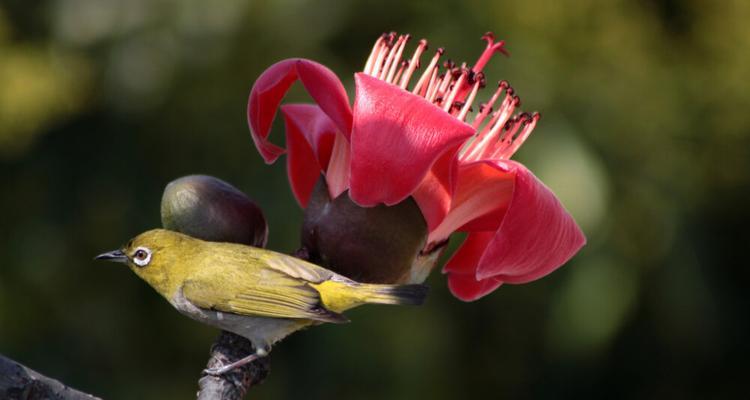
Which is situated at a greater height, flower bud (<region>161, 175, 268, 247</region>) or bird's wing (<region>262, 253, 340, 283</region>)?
flower bud (<region>161, 175, 268, 247</region>)

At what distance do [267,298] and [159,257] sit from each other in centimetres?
18

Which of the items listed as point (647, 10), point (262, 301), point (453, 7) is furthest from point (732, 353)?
point (262, 301)

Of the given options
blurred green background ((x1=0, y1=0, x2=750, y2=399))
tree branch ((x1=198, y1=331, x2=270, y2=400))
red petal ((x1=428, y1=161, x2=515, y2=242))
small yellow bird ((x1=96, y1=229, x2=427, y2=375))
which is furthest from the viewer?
blurred green background ((x1=0, y1=0, x2=750, y2=399))

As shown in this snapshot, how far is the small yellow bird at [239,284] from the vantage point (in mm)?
1563

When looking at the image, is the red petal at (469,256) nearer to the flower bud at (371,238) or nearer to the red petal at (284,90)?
the flower bud at (371,238)

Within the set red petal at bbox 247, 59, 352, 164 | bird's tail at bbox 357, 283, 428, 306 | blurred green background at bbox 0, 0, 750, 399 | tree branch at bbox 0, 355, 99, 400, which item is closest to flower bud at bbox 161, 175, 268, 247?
red petal at bbox 247, 59, 352, 164

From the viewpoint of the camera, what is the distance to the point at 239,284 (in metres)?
1.67

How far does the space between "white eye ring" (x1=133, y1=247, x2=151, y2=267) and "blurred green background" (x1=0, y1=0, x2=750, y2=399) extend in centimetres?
276

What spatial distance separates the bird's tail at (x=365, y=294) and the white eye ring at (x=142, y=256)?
0.27 metres

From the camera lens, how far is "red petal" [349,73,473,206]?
121 centimetres

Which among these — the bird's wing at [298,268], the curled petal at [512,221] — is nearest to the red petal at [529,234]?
the curled petal at [512,221]

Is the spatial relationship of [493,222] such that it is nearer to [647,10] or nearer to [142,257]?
[142,257]

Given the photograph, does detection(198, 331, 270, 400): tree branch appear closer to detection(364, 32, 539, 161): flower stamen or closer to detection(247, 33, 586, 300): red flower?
detection(247, 33, 586, 300): red flower

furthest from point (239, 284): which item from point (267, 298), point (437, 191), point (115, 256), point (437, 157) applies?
point (437, 157)
